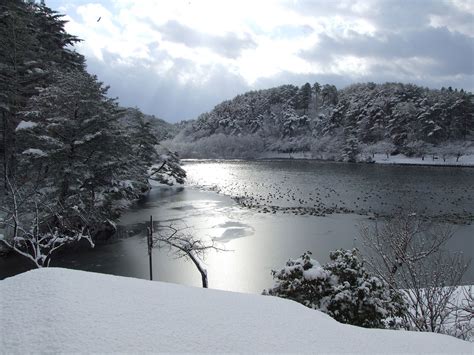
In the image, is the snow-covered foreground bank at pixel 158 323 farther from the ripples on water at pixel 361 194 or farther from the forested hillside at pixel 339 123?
the forested hillside at pixel 339 123

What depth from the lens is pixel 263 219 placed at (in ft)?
83.7

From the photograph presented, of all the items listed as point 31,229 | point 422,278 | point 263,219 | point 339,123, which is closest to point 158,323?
point 422,278

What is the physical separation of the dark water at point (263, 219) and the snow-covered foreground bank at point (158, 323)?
935cm

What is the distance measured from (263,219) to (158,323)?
22.2 meters

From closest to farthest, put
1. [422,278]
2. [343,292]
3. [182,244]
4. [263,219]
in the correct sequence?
[343,292] < [422,278] < [182,244] < [263,219]

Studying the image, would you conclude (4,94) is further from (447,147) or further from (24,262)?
(447,147)

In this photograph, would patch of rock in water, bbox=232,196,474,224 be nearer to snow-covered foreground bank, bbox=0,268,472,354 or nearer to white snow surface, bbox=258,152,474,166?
snow-covered foreground bank, bbox=0,268,472,354

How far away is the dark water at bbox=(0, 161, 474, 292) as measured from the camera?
15.6 m

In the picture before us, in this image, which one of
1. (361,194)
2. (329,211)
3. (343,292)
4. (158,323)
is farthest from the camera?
(361,194)

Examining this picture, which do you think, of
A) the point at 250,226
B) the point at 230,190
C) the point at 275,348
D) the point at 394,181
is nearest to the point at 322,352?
the point at 275,348

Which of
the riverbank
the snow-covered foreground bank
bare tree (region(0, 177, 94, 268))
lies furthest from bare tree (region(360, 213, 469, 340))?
the riverbank

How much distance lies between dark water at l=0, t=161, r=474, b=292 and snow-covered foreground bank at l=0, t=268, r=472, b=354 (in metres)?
9.35

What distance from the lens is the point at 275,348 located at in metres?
3.38

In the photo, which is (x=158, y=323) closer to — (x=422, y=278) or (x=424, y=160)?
(x=422, y=278)
